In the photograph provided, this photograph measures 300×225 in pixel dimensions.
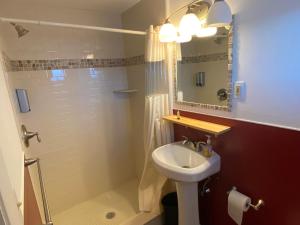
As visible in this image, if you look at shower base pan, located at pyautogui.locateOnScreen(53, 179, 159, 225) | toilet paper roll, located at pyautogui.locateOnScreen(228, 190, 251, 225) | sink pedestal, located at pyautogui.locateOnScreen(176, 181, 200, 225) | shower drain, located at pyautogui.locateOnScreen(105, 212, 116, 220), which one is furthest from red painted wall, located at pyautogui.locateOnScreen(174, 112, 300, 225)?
shower drain, located at pyautogui.locateOnScreen(105, 212, 116, 220)

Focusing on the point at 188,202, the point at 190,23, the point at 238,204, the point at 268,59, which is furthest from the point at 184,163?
the point at 190,23

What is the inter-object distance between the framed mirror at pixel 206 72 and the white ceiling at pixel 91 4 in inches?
33.7

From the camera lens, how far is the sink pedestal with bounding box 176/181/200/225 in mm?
1515

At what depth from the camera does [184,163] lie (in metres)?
1.66

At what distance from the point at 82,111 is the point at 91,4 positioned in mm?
1154

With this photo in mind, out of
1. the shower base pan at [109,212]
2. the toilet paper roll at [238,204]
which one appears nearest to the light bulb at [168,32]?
the toilet paper roll at [238,204]

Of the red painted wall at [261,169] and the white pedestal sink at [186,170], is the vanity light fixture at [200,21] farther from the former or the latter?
the white pedestal sink at [186,170]

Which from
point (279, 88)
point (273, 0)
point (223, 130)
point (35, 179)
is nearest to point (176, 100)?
point (223, 130)

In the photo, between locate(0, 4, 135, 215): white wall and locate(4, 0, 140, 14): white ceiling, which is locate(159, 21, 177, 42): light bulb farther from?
locate(0, 4, 135, 215): white wall

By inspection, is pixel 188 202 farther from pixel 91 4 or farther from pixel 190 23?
pixel 91 4

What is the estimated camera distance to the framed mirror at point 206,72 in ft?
4.50

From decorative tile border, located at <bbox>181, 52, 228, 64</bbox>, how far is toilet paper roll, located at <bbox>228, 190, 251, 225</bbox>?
98 cm

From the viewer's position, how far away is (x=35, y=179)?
2.00 m

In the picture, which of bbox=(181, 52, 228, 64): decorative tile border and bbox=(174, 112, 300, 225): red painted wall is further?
bbox=(181, 52, 228, 64): decorative tile border
